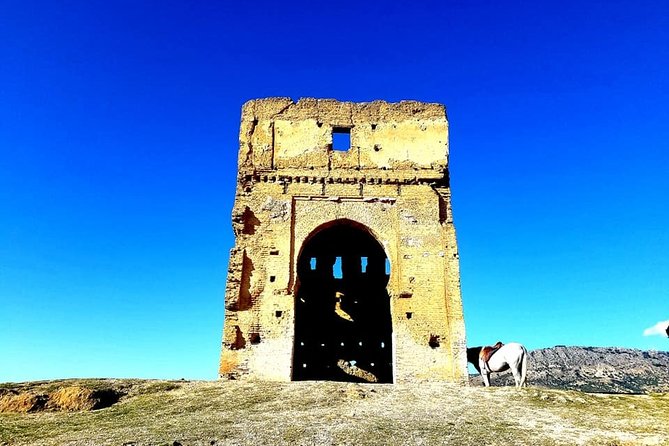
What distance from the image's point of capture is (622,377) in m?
32.4

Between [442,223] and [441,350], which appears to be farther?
[442,223]

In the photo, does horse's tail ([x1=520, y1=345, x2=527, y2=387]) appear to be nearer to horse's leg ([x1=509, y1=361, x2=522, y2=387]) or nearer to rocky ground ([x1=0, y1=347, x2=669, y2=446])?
horse's leg ([x1=509, y1=361, x2=522, y2=387])

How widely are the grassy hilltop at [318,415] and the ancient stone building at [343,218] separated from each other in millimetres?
1734

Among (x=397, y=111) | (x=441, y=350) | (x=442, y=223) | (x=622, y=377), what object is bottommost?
(x=622, y=377)

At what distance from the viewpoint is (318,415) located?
9969mm

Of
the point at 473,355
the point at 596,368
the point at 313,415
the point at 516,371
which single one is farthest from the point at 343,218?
the point at 596,368

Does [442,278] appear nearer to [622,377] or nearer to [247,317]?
[247,317]

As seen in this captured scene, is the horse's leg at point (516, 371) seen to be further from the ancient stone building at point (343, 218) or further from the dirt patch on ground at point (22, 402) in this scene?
the dirt patch on ground at point (22, 402)

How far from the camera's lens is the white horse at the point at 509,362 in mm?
13766

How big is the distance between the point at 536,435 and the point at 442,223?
852 centimetres

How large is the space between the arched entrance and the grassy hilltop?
8.59m

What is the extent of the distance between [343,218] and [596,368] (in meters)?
25.5

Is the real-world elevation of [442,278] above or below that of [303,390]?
above

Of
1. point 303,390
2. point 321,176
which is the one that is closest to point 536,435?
point 303,390
